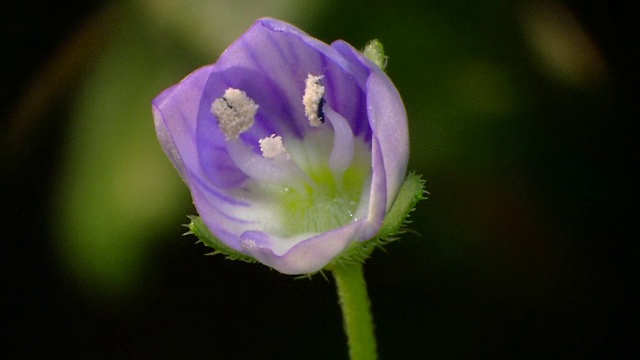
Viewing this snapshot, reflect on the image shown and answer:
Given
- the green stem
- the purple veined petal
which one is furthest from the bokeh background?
the purple veined petal

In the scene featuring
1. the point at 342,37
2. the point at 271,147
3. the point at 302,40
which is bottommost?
the point at 271,147

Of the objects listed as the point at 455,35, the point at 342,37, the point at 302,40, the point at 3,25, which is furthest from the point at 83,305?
the point at 302,40

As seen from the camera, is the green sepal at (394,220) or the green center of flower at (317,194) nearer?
the green sepal at (394,220)

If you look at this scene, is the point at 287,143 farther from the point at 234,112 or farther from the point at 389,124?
the point at 389,124

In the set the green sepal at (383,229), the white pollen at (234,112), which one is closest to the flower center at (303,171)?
the white pollen at (234,112)

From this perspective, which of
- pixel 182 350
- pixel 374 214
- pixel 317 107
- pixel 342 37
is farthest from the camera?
pixel 182 350

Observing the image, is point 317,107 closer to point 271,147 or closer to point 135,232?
point 271,147

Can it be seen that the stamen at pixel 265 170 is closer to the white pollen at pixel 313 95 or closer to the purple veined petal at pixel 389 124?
the white pollen at pixel 313 95

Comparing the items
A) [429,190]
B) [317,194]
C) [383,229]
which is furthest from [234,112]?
[429,190]
